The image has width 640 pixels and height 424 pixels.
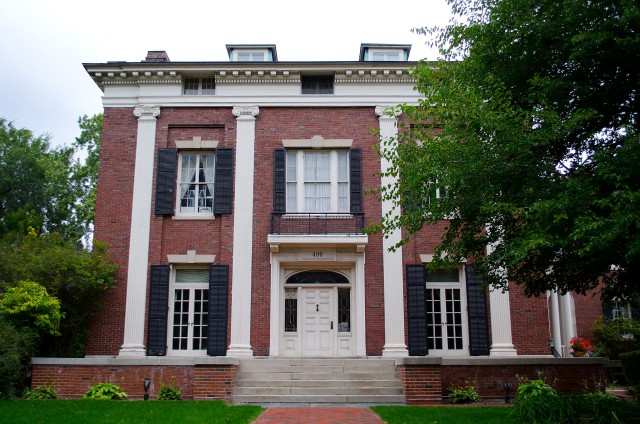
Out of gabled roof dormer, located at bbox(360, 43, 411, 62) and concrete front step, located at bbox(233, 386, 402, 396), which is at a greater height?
gabled roof dormer, located at bbox(360, 43, 411, 62)

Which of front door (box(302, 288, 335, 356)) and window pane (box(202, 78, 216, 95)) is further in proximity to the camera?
window pane (box(202, 78, 216, 95))

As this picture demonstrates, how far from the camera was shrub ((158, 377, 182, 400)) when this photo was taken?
14.5 meters

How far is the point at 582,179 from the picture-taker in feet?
31.7

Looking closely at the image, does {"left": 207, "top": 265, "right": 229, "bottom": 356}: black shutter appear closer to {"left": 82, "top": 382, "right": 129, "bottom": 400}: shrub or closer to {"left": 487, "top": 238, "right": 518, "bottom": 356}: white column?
{"left": 82, "top": 382, "right": 129, "bottom": 400}: shrub

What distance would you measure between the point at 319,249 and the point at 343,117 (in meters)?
4.26

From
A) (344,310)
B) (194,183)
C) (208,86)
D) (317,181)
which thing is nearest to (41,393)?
(194,183)

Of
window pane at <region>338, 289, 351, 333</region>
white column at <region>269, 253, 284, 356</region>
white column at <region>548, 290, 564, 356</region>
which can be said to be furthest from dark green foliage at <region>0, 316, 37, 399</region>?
white column at <region>548, 290, 564, 356</region>

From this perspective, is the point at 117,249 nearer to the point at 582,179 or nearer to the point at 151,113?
the point at 151,113

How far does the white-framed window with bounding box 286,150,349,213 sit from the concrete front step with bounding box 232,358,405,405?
15.6ft

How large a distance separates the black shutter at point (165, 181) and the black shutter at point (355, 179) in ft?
17.8

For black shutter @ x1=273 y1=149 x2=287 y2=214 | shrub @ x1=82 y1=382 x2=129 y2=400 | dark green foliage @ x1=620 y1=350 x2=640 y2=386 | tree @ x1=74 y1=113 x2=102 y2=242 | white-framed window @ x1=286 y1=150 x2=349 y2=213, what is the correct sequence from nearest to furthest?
1. shrub @ x1=82 y1=382 x2=129 y2=400
2. dark green foliage @ x1=620 y1=350 x2=640 y2=386
3. black shutter @ x1=273 y1=149 x2=287 y2=214
4. white-framed window @ x1=286 y1=150 x2=349 y2=213
5. tree @ x1=74 y1=113 x2=102 y2=242

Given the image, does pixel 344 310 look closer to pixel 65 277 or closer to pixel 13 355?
pixel 65 277

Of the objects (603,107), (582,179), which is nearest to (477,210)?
(582,179)

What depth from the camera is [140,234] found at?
18.0 metres
